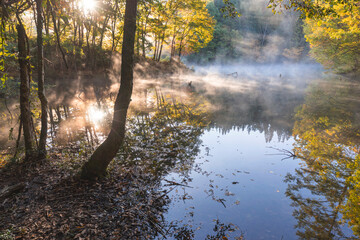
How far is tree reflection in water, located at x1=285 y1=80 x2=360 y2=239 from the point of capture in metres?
5.08

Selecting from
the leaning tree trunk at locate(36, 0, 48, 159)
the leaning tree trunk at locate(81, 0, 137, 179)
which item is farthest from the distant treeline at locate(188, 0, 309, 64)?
the leaning tree trunk at locate(81, 0, 137, 179)

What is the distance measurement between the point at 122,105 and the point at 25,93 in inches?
130

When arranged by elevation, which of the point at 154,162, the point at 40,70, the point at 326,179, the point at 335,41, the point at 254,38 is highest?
the point at 254,38

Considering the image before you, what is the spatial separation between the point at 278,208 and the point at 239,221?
143 cm

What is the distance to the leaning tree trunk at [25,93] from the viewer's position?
5574mm

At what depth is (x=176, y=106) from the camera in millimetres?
16766

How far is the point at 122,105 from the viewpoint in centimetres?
550

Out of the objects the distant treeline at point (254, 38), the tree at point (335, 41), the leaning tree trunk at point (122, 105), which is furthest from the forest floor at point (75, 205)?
the distant treeline at point (254, 38)

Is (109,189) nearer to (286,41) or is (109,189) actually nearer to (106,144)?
(106,144)

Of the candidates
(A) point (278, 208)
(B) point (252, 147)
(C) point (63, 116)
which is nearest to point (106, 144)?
(A) point (278, 208)

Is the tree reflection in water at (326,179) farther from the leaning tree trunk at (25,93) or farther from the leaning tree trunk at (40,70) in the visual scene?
the leaning tree trunk at (25,93)

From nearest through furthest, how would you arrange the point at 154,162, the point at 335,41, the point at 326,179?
1. the point at 326,179
2. the point at 154,162
3. the point at 335,41

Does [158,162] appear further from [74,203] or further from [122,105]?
[74,203]

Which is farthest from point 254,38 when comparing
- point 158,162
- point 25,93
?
point 25,93
